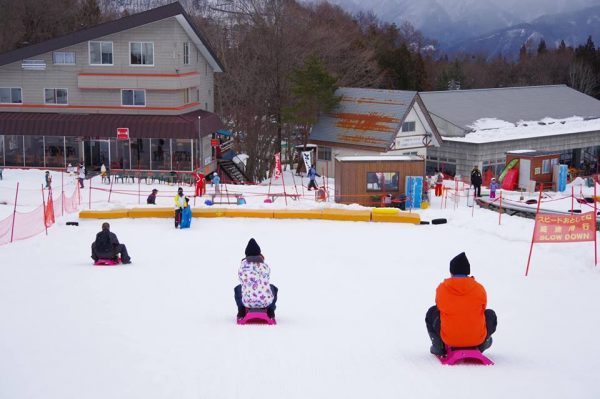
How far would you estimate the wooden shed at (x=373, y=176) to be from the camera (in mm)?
28625

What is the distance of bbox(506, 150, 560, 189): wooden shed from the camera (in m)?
35.7

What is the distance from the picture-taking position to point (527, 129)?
49.0 m

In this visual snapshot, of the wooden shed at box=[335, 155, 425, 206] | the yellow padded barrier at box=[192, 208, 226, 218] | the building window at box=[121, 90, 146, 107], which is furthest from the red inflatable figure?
the building window at box=[121, 90, 146, 107]

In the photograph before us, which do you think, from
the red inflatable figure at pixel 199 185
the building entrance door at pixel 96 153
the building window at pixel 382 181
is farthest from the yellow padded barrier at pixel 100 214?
the building entrance door at pixel 96 153

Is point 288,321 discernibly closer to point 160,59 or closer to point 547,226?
point 547,226

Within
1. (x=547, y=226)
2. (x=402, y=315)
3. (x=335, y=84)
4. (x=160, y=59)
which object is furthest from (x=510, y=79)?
(x=402, y=315)

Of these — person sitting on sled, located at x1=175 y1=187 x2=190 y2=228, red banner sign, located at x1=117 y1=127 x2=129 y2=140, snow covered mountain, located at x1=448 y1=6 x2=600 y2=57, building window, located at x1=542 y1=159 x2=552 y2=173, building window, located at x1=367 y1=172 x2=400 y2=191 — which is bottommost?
person sitting on sled, located at x1=175 y1=187 x2=190 y2=228

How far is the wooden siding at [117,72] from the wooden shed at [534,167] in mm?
17432

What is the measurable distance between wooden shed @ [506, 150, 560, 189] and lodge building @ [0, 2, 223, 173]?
15824mm

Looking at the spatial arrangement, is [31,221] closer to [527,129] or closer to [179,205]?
[179,205]

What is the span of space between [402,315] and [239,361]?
3.85 metres

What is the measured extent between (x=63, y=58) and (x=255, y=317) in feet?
105

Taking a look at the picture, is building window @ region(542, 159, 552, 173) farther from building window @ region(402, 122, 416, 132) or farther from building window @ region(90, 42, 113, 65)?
building window @ region(90, 42, 113, 65)

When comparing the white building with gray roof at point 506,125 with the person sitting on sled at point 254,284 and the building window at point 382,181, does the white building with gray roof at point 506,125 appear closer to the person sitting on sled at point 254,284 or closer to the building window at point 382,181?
the building window at point 382,181
